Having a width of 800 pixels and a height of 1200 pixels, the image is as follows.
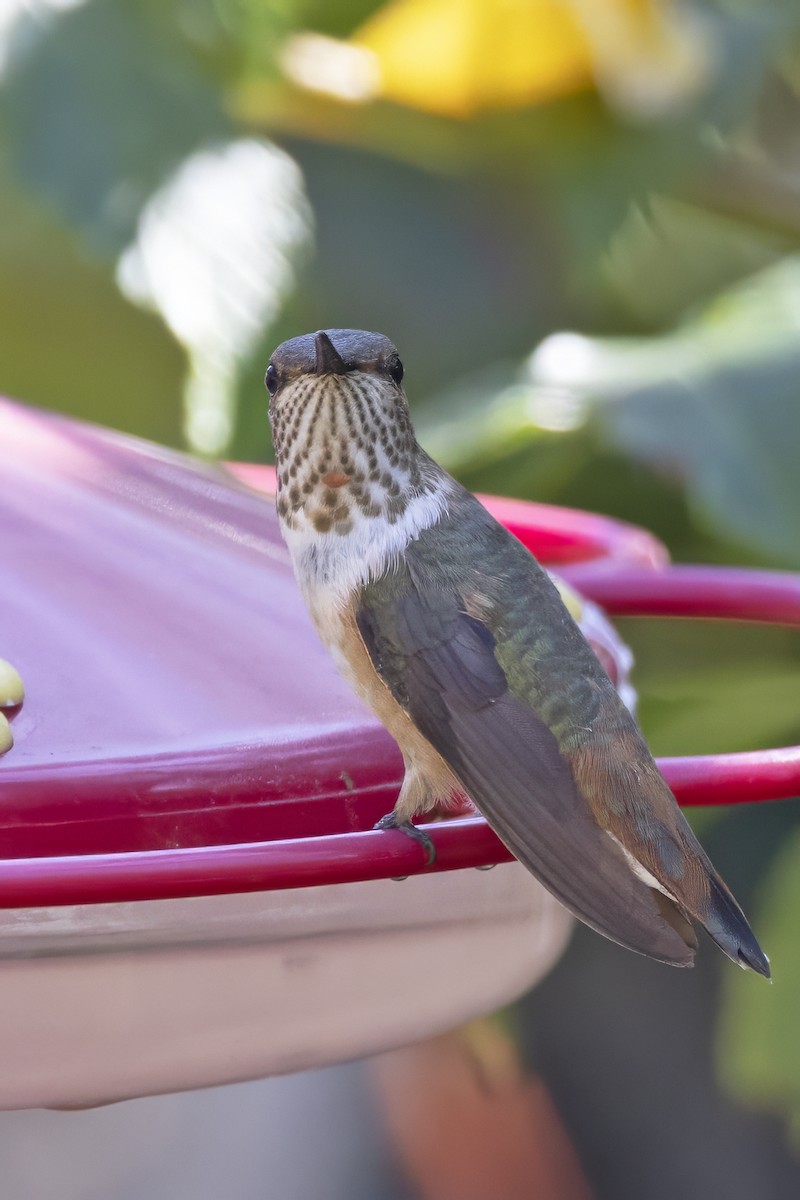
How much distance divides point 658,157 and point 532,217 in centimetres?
48

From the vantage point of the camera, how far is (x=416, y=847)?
1.24 meters

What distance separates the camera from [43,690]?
1.45 m

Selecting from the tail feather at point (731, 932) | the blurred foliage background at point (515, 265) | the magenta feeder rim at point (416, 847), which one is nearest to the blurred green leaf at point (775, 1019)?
the blurred foliage background at point (515, 265)

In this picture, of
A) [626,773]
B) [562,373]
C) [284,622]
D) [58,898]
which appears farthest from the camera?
[562,373]

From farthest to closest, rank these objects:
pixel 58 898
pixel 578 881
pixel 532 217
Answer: pixel 532 217 → pixel 578 881 → pixel 58 898

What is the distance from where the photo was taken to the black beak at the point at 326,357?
5.19 feet

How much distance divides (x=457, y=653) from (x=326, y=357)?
0.31m

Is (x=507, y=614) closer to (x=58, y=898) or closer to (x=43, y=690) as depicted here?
(x=43, y=690)

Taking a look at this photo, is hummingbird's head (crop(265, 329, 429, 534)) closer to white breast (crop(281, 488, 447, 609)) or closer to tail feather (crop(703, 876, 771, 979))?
white breast (crop(281, 488, 447, 609))

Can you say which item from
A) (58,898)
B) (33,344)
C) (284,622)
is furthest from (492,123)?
(58,898)

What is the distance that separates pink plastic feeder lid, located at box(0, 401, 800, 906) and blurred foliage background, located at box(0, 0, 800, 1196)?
133cm

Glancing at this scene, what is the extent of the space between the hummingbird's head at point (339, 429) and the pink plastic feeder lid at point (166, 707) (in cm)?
14

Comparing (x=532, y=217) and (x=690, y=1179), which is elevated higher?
(x=532, y=217)

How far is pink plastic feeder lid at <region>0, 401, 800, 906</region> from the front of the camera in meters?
1.19
